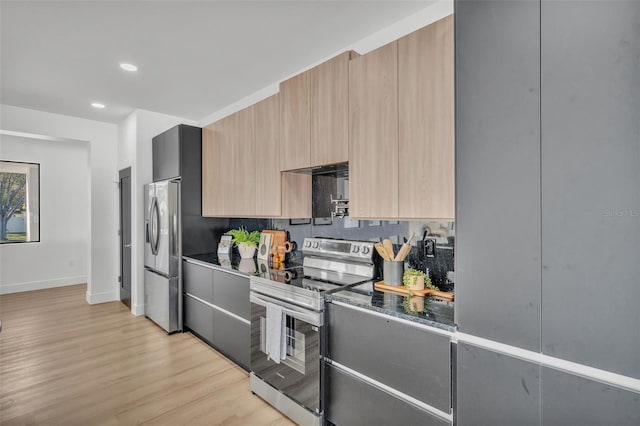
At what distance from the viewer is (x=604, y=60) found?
1026 millimetres

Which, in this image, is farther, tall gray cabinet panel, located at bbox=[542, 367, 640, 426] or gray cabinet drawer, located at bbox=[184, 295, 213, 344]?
gray cabinet drawer, located at bbox=[184, 295, 213, 344]

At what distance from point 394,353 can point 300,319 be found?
2.18 ft

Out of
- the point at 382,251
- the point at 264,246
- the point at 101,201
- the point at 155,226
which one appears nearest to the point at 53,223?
the point at 101,201

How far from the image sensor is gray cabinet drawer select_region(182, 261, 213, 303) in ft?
10.4

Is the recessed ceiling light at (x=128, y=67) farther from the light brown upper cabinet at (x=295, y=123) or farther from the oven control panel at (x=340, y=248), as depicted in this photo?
the oven control panel at (x=340, y=248)

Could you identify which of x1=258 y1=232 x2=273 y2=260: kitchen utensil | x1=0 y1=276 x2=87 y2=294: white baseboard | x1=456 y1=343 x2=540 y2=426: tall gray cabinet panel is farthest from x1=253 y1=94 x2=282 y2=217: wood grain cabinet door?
x1=0 y1=276 x2=87 y2=294: white baseboard

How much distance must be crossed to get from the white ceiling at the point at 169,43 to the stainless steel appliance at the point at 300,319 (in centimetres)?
164

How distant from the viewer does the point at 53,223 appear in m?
5.74

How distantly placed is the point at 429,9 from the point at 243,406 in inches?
121

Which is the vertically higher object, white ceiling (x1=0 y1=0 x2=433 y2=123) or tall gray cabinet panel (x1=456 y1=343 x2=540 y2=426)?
white ceiling (x1=0 y1=0 x2=433 y2=123)

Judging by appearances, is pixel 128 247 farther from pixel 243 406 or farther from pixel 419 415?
pixel 419 415

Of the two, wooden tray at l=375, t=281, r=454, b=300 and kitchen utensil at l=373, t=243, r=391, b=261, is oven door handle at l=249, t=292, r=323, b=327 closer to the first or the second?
wooden tray at l=375, t=281, r=454, b=300

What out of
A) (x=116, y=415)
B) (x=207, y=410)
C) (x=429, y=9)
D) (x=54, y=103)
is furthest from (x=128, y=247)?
(x=429, y=9)

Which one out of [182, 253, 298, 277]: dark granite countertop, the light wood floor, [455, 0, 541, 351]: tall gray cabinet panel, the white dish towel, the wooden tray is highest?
[455, 0, 541, 351]: tall gray cabinet panel
